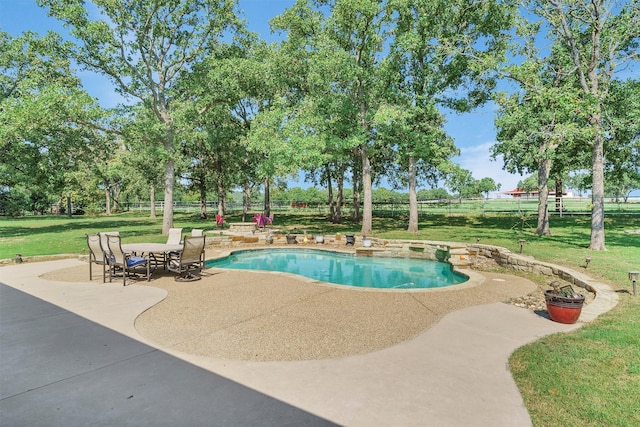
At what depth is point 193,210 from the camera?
42.7 metres

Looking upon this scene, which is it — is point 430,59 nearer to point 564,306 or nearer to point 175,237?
point 175,237

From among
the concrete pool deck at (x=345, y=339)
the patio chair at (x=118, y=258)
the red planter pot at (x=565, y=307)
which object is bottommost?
the concrete pool deck at (x=345, y=339)

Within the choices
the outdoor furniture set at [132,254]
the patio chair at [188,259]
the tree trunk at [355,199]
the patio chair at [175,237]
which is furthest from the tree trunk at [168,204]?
the tree trunk at [355,199]

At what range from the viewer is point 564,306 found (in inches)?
183

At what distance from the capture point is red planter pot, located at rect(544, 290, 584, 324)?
459 cm

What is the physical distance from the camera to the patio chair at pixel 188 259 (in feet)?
23.6

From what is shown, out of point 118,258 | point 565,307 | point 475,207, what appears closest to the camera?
point 565,307

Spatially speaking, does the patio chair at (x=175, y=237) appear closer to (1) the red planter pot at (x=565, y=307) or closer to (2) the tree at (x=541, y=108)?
(1) the red planter pot at (x=565, y=307)

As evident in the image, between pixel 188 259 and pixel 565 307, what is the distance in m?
6.96

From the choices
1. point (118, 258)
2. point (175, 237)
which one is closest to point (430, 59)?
point (175, 237)

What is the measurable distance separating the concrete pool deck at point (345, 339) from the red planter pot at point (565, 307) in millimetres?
130

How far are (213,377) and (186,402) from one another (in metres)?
0.42

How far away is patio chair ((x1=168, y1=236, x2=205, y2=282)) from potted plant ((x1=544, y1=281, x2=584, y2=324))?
6.59 m

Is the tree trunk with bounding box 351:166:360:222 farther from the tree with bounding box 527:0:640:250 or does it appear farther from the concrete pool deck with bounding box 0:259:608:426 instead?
the concrete pool deck with bounding box 0:259:608:426
